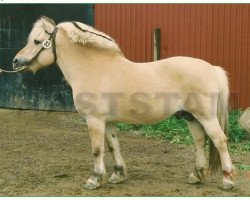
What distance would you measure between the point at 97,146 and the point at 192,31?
222 inches

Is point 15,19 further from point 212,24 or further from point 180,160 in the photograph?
point 180,160

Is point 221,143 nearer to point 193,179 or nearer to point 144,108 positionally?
point 193,179

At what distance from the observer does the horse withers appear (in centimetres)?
512

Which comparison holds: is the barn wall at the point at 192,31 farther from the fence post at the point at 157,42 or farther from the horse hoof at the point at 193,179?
the horse hoof at the point at 193,179

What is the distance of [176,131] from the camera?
8484 millimetres

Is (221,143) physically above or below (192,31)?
below

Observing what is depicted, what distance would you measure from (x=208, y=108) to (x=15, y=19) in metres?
6.94

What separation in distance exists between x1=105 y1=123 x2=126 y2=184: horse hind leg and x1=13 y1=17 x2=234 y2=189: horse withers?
12 cm

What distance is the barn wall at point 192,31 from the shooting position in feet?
33.1

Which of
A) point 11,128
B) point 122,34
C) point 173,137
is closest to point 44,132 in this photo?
point 11,128

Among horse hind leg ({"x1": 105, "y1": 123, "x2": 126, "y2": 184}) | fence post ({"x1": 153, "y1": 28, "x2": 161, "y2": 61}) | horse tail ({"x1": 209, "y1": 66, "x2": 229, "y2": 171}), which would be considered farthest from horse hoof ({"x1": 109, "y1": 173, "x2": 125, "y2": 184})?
fence post ({"x1": 153, "y1": 28, "x2": 161, "y2": 61})

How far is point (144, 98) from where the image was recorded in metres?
5.18

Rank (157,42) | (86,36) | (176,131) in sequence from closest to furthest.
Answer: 1. (86,36)
2. (176,131)
3. (157,42)

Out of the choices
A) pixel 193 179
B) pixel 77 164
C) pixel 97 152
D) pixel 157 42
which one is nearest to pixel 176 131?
pixel 157 42
